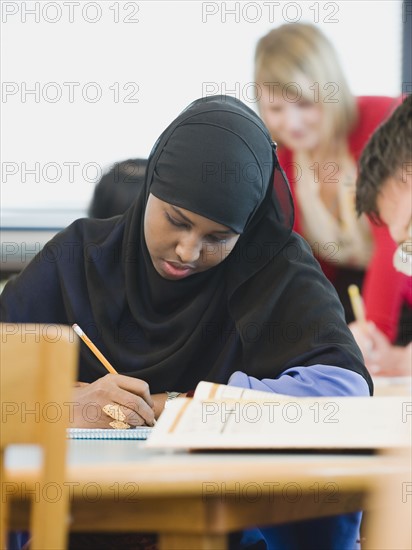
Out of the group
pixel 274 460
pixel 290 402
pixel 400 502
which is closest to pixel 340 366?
pixel 290 402

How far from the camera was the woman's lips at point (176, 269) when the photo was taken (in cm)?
185

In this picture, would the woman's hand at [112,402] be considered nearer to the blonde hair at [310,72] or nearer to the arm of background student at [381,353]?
the arm of background student at [381,353]

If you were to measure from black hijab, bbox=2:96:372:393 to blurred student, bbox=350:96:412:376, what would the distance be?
2.41 feet

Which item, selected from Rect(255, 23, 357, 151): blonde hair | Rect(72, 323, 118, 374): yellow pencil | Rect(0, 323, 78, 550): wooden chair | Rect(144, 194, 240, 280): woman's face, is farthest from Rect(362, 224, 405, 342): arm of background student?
Rect(0, 323, 78, 550): wooden chair

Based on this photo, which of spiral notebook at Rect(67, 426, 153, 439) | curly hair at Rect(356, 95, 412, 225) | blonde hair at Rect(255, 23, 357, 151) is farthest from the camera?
blonde hair at Rect(255, 23, 357, 151)

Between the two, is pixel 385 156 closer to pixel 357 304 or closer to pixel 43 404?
pixel 357 304

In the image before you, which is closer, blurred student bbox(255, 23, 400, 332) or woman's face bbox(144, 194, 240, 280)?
woman's face bbox(144, 194, 240, 280)

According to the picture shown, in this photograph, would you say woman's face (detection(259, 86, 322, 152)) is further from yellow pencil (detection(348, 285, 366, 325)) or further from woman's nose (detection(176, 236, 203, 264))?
woman's nose (detection(176, 236, 203, 264))

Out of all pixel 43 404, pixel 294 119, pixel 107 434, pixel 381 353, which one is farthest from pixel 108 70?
pixel 43 404

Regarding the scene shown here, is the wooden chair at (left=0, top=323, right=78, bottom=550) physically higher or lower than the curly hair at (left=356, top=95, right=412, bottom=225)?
higher

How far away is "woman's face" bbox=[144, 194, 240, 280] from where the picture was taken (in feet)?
5.94

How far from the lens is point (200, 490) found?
38.3 inches

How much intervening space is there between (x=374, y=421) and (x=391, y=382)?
103cm

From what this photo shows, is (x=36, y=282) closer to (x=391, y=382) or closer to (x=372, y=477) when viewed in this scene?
(x=391, y=382)
